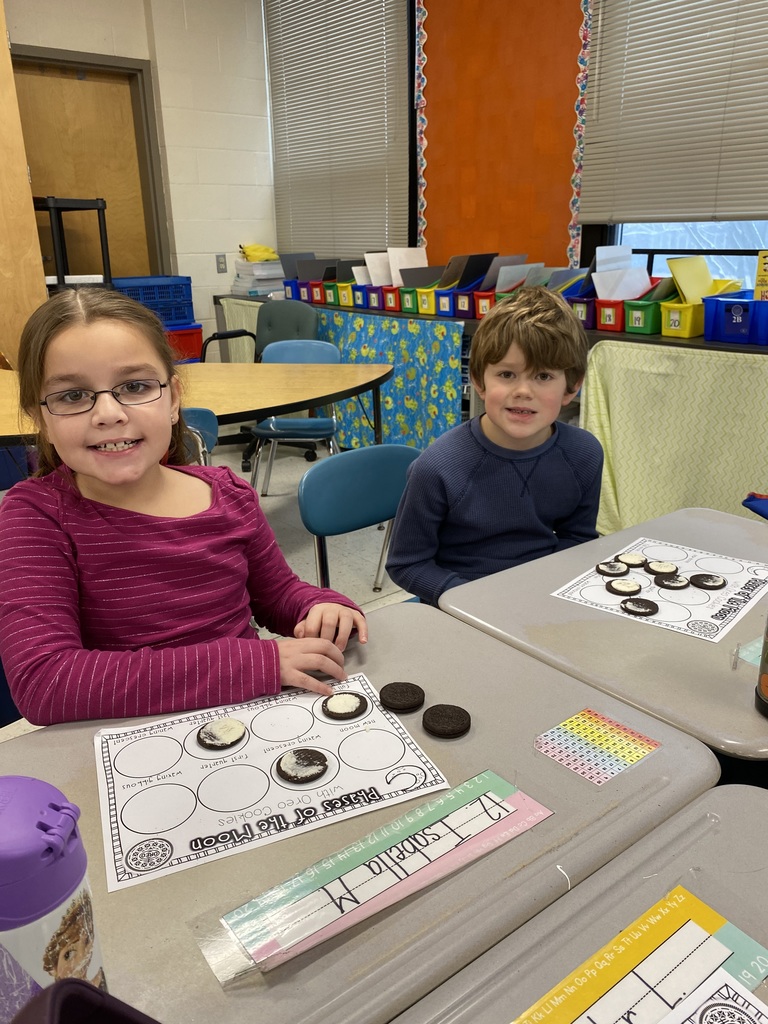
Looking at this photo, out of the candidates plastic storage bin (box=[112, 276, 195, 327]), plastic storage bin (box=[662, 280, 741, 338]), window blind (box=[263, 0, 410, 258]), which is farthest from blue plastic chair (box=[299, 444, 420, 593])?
plastic storage bin (box=[112, 276, 195, 327])

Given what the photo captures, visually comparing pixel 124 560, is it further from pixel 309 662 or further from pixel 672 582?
pixel 672 582

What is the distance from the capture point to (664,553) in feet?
3.83

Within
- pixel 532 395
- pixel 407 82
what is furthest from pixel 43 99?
pixel 532 395

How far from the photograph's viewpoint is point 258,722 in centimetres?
76

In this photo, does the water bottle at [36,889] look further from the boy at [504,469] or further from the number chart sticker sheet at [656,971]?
the boy at [504,469]

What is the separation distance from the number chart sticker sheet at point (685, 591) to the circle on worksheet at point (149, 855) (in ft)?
2.04

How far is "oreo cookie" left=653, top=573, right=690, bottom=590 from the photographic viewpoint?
3.43ft

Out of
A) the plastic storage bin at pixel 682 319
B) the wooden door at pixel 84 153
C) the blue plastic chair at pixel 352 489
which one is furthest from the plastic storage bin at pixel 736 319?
the wooden door at pixel 84 153

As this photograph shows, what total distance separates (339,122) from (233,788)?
467 centimetres

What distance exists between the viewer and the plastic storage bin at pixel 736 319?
2.38 m

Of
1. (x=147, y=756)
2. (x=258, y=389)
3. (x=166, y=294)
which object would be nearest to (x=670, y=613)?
(x=147, y=756)

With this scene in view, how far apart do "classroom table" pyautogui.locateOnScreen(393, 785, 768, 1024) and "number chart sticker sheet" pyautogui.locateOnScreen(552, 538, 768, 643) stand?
1.06 ft

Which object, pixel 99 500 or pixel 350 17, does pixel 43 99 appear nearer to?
pixel 350 17

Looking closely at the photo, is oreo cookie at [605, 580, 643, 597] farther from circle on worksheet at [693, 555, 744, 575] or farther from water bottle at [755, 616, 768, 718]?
water bottle at [755, 616, 768, 718]
